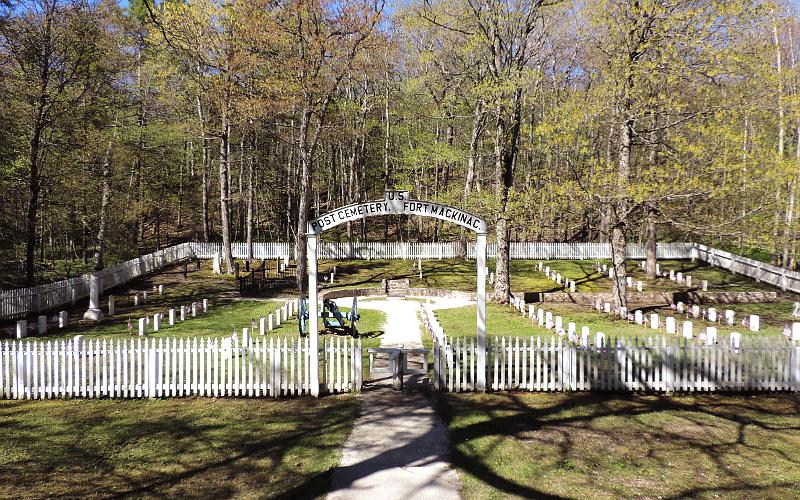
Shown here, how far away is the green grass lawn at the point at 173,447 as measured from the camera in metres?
6.86

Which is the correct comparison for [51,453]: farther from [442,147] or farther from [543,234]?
[543,234]

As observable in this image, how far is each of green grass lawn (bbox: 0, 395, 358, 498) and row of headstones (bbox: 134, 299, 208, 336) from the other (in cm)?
713

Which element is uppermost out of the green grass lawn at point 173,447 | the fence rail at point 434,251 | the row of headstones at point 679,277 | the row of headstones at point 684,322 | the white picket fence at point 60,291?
the fence rail at point 434,251

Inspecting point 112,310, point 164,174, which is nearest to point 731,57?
point 112,310

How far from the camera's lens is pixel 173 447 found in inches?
319

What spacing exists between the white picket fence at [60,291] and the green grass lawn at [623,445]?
18.0 meters

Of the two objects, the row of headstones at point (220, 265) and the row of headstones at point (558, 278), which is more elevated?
the row of headstones at point (220, 265)

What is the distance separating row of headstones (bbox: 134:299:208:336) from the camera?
1731cm

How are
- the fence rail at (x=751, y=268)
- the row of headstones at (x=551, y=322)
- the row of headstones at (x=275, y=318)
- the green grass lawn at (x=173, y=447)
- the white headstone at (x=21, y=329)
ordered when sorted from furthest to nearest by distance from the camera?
the fence rail at (x=751, y=268) < the row of headstones at (x=275, y=318) < the white headstone at (x=21, y=329) < the row of headstones at (x=551, y=322) < the green grass lawn at (x=173, y=447)

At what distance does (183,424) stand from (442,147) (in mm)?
25453

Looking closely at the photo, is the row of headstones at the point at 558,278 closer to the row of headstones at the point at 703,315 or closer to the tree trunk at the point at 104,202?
the row of headstones at the point at 703,315

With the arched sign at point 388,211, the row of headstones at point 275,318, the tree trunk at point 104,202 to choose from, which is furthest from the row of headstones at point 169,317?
the arched sign at point 388,211

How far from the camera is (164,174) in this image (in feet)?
142

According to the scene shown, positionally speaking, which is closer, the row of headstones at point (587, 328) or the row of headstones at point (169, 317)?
the row of headstones at point (587, 328)
